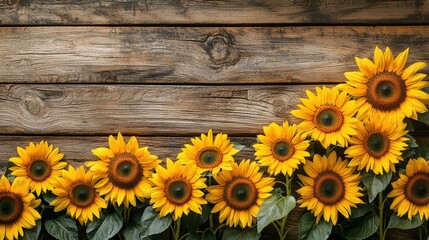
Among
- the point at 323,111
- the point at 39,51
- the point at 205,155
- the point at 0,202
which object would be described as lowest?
the point at 0,202

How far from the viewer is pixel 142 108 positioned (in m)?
2.23

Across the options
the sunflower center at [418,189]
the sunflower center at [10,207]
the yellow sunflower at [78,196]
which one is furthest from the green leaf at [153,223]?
the sunflower center at [418,189]

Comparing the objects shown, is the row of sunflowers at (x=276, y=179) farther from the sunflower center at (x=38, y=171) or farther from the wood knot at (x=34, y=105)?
the wood knot at (x=34, y=105)

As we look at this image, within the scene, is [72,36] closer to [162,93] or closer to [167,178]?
[162,93]

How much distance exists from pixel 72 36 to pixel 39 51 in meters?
0.11

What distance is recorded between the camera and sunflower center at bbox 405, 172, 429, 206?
2057mm

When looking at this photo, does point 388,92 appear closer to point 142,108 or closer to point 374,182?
point 374,182

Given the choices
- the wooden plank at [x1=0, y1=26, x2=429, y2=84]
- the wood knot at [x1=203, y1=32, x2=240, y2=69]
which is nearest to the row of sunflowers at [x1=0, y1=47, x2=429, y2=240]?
the wooden plank at [x1=0, y1=26, x2=429, y2=84]

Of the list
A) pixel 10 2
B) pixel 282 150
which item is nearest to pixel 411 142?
pixel 282 150

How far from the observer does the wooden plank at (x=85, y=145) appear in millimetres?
2211

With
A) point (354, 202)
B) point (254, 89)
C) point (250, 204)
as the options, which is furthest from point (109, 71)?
point (354, 202)

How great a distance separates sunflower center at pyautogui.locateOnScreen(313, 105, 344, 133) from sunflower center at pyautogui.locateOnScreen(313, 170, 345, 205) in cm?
14

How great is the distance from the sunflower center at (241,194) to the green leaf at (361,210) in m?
0.28

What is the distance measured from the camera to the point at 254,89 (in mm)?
2205
